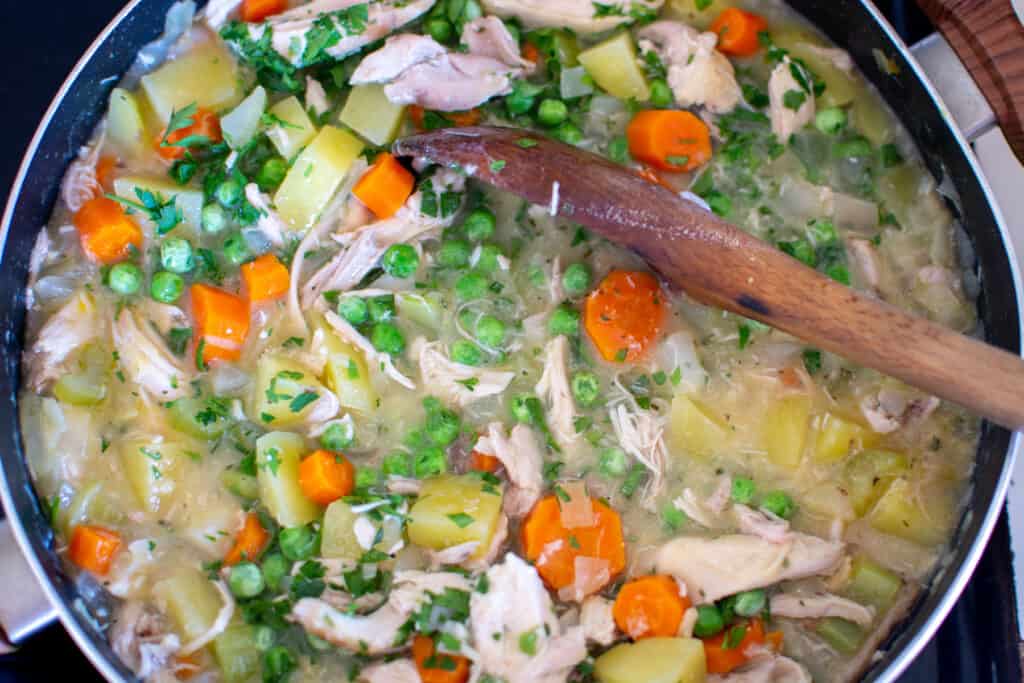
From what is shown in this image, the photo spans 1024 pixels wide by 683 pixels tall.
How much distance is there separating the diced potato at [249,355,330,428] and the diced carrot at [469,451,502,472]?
0.54 meters

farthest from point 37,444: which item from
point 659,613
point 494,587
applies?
point 659,613

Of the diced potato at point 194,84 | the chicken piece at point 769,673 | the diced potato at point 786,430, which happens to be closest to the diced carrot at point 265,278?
the diced potato at point 194,84

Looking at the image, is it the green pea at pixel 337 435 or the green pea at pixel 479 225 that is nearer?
the green pea at pixel 337 435

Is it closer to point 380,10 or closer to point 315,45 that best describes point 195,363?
point 315,45

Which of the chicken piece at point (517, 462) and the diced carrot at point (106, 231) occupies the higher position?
the diced carrot at point (106, 231)

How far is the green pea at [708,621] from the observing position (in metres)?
3.27

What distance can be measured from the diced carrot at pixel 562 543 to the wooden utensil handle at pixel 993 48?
1.72m

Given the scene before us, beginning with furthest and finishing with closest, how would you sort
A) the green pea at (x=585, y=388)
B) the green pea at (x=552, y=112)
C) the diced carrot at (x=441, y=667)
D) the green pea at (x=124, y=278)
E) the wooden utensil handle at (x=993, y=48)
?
the green pea at (x=552, y=112) → the green pea at (x=124, y=278) → the green pea at (x=585, y=388) → the diced carrot at (x=441, y=667) → the wooden utensil handle at (x=993, y=48)

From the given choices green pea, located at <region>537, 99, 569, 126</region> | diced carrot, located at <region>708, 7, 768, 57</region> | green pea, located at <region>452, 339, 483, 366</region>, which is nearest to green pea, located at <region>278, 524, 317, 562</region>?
green pea, located at <region>452, 339, 483, 366</region>

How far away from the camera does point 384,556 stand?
333 cm

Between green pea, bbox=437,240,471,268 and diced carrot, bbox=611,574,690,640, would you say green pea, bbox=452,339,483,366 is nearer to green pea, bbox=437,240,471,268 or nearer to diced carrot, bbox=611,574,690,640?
green pea, bbox=437,240,471,268

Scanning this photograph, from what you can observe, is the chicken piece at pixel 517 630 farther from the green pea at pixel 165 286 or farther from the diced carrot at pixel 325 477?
the green pea at pixel 165 286

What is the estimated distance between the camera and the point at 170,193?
361 cm

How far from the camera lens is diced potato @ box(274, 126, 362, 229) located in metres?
3.57
